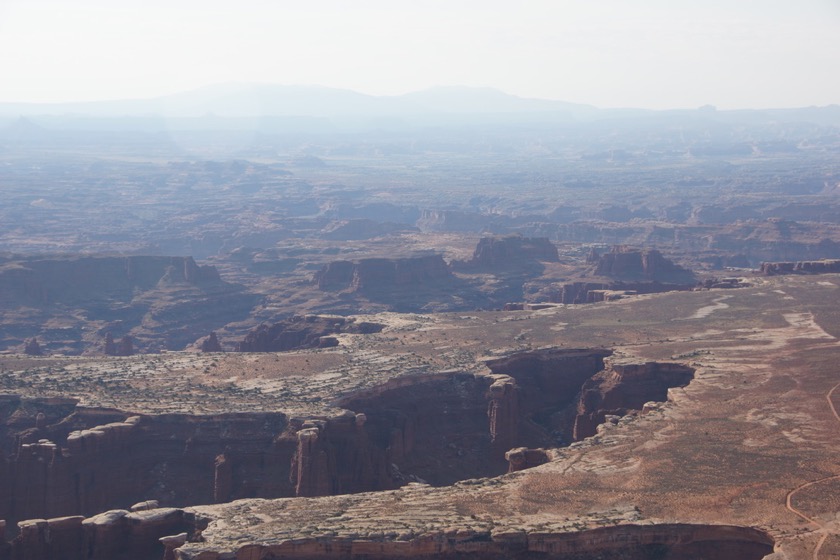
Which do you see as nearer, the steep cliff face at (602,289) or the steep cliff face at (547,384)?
the steep cliff face at (547,384)

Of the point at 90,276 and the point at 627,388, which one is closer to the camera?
the point at 627,388

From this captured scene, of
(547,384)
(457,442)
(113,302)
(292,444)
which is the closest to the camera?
(292,444)

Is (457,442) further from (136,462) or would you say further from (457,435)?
(136,462)

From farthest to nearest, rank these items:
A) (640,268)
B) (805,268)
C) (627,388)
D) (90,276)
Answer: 1. (90,276)
2. (640,268)
3. (805,268)
4. (627,388)

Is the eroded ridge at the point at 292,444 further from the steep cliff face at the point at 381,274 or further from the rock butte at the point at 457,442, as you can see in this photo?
the steep cliff face at the point at 381,274

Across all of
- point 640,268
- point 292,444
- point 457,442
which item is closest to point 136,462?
point 292,444

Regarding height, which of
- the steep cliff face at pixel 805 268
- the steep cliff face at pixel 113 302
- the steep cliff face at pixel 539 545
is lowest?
the steep cliff face at pixel 113 302

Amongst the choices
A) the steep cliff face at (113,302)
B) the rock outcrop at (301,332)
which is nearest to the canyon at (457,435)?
the rock outcrop at (301,332)
